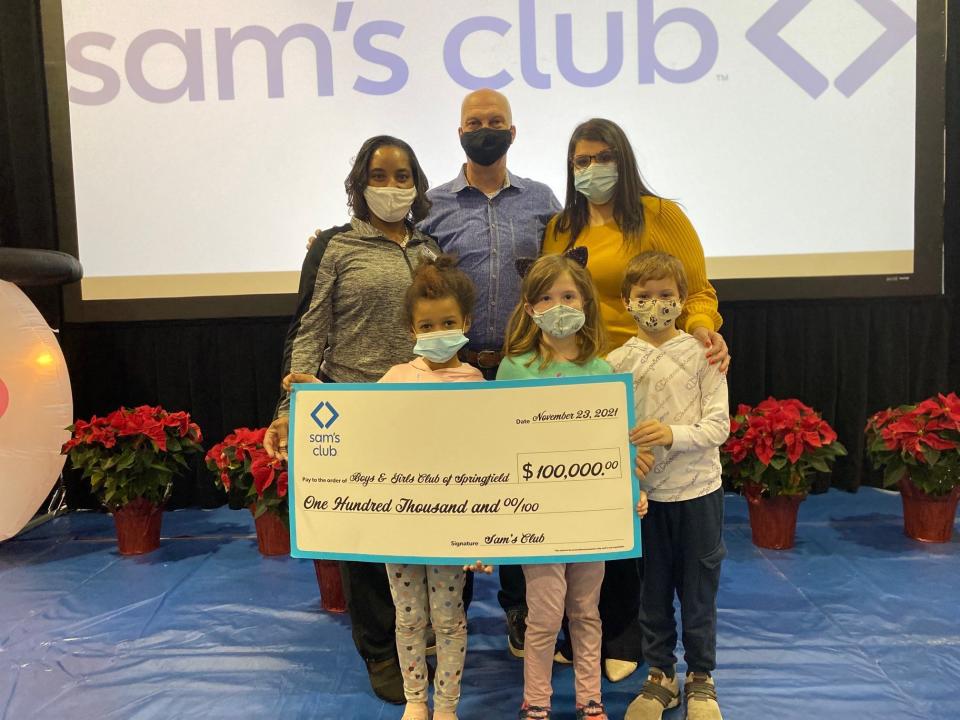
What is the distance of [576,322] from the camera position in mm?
1392

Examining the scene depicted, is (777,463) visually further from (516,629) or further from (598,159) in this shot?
(598,159)

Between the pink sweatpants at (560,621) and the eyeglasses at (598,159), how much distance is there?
38.8 inches

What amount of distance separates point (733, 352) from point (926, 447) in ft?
2.97

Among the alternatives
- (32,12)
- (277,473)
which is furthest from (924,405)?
(32,12)

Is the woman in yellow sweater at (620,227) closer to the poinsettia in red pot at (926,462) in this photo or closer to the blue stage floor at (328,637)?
the blue stage floor at (328,637)

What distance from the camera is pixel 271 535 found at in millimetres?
2633

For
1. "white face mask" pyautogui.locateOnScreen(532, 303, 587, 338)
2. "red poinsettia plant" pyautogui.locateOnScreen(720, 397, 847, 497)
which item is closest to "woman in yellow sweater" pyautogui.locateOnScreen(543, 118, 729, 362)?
"white face mask" pyautogui.locateOnScreen(532, 303, 587, 338)

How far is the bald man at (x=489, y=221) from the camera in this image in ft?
5.75

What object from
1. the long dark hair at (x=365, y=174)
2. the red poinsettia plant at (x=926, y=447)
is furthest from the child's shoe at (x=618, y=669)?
the red poinsettia plant at (x=926, y=447)

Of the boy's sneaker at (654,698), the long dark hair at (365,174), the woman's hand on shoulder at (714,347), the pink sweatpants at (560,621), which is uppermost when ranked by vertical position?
the long dark hair at (365,174)

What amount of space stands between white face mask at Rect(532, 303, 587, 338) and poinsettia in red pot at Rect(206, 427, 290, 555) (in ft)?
4.59

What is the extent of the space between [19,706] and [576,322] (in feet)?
5.76

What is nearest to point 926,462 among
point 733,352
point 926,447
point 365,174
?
point 926,447

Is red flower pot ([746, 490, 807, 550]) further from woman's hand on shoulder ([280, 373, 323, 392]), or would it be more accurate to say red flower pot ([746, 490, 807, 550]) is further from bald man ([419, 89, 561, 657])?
woman's hand on shoulder ([280, 373, 323, 392])
